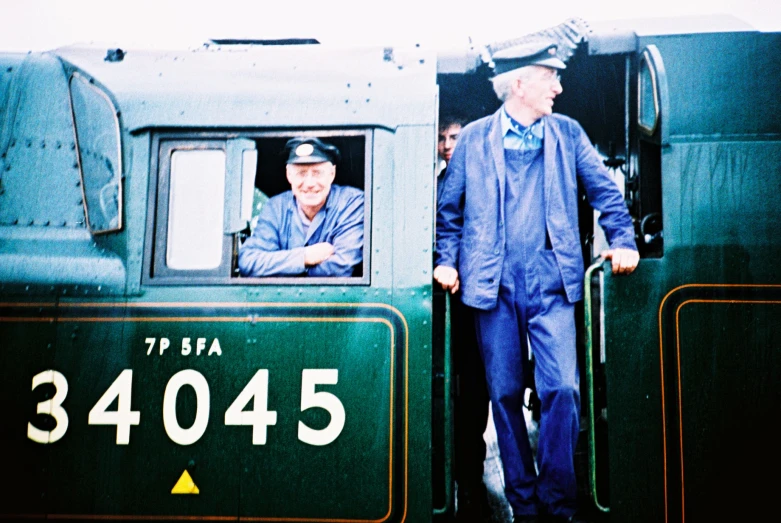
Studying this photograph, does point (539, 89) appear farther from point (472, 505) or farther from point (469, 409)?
point (472, 505)

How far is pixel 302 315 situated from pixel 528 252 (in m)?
1.06

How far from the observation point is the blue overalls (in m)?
2.63

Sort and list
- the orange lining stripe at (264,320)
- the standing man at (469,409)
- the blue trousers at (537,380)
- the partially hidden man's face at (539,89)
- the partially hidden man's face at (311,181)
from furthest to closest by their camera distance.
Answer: the standing man at (469,409) → the partially hidden man's face at (539,89) → the partially hidden man's face at (311,181) → the blue trousers at (537,380) → the orange lining stripe at (264,320)

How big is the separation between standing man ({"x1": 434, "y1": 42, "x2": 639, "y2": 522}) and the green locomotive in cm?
14

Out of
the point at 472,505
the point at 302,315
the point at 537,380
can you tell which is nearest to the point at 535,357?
the point at 537,380

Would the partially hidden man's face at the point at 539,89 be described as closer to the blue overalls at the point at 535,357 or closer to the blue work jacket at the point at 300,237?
the blue overalls at the point at 535,357

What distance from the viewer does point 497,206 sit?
9.13ft

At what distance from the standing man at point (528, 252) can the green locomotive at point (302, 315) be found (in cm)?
14

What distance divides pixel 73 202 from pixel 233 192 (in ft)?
2.41

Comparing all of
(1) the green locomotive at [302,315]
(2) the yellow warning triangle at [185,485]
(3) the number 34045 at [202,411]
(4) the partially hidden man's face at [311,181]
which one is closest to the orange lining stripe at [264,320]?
(1) the green locomotive at [302,315]

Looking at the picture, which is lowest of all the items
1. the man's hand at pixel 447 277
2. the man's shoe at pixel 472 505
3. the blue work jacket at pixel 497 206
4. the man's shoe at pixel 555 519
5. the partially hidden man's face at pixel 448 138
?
the man's shoe at pixel 472 505

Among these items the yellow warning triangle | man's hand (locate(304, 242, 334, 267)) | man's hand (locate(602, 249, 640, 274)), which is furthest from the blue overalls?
the yellow warning triangle

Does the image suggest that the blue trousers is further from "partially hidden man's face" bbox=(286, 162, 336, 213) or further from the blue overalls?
"partially hidden man's face" bbox=(286, 162, 336, 213)

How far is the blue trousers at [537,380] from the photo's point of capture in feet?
8.64
